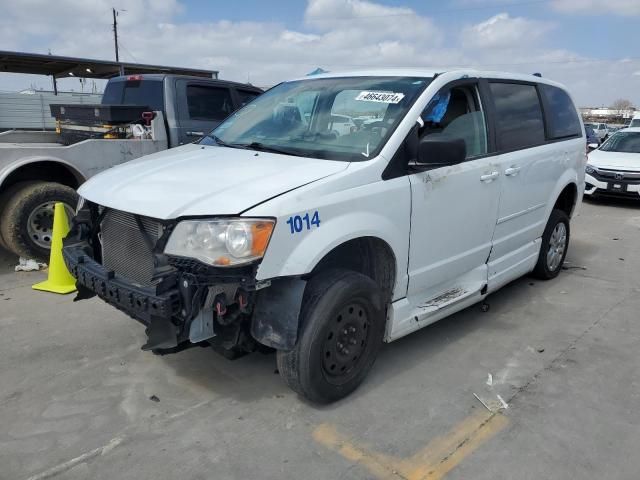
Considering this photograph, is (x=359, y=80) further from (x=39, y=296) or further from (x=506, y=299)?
(x=39, y=296)

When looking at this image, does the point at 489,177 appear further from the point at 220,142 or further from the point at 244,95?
the point at 244,95

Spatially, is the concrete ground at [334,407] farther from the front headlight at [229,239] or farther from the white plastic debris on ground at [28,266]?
the white plastic debris on ground at [28,266]

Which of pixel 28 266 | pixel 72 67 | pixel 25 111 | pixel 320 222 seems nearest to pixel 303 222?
pixel 320 222

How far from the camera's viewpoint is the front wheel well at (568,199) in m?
5.41

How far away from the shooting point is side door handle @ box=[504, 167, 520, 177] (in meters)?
4.09

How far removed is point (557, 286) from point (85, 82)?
56.9 feet

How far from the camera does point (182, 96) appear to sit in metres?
7.01

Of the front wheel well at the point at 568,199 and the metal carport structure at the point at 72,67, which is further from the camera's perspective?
the metal carport structure at the point at 72,67

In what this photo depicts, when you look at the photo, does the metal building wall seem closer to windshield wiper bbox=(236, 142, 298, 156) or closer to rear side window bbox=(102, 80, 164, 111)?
rear side window bbox=(102, 80, 164, 111)

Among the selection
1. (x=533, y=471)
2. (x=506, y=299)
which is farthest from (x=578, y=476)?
(x=506, y=299)

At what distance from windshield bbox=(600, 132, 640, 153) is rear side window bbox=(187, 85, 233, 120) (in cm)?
849

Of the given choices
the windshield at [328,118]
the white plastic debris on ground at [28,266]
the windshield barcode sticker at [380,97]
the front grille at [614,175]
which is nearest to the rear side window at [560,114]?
the windshield at [328,118]

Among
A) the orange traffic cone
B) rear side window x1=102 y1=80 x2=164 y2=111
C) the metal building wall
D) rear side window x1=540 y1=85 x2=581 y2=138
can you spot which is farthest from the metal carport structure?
rear side window x1=540 y1=85 x2=581 y2=138

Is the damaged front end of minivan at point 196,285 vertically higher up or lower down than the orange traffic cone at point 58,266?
higher up
